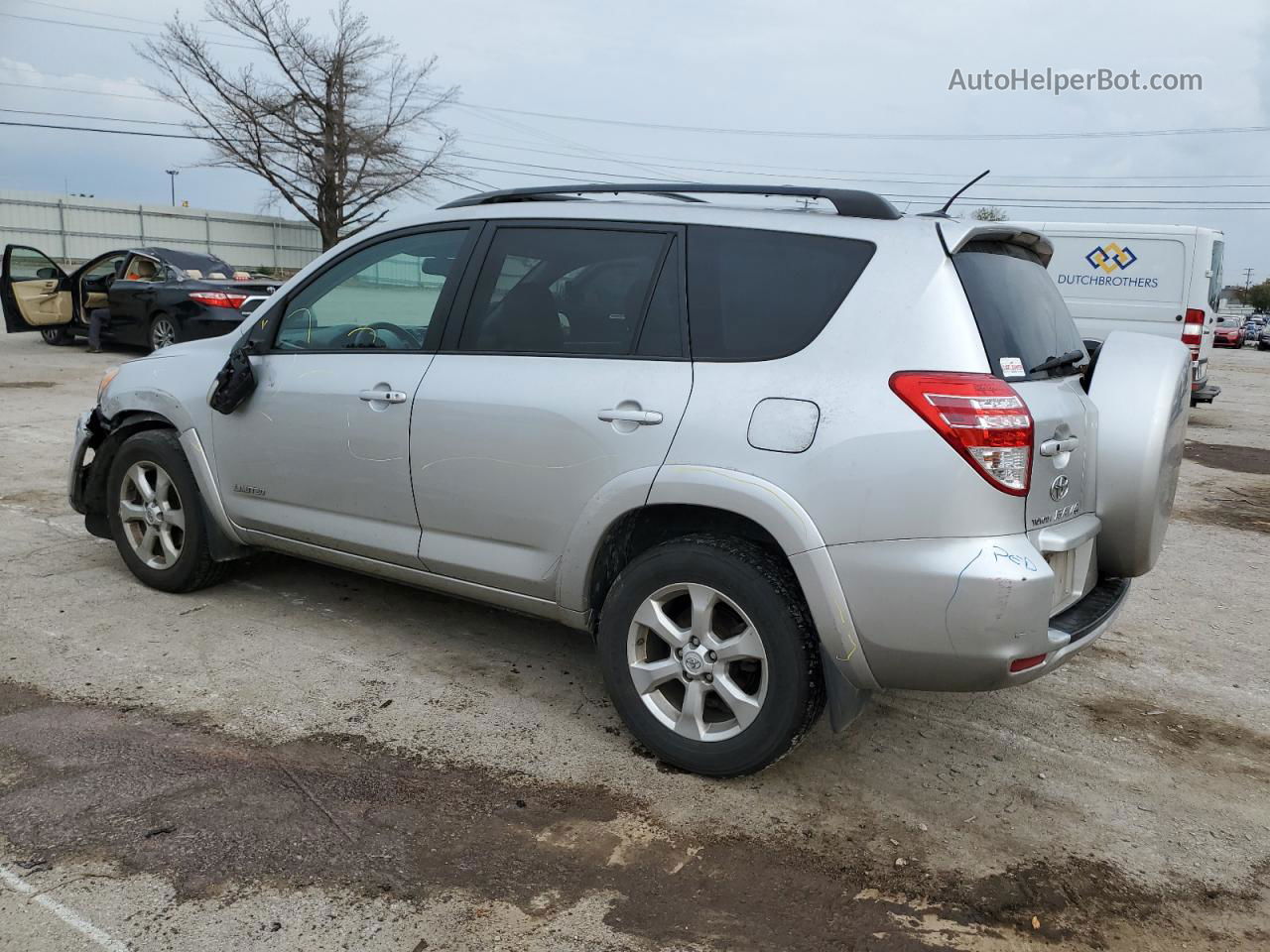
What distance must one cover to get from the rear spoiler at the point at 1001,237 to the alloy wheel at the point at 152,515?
3.44 m

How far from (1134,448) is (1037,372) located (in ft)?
1.54

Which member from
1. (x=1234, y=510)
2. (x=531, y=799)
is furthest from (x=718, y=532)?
(x=1234, y=510)

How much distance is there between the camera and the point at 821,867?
9.25ft

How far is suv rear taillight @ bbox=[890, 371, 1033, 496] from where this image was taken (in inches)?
109

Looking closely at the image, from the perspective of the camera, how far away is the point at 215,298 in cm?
1366

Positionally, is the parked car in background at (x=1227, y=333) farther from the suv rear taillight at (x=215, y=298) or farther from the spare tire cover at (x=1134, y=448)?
the spare tire cover at (x=1134, y=448)

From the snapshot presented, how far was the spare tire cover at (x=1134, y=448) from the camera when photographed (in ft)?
10.7

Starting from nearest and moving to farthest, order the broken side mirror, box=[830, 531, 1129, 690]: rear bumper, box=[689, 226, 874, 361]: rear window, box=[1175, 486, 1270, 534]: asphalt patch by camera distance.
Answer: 1. box=[830, 531, 1129, 690]: rear bumper
2. box=[689, 226, 874, 361]: rear window
3. the broken side mirror
4. box=[1175, 486, 1270, 534]: asphalt patch

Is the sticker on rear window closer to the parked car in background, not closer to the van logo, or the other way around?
the van logo

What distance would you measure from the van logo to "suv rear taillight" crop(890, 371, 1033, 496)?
11.4 m

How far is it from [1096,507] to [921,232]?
104 cm

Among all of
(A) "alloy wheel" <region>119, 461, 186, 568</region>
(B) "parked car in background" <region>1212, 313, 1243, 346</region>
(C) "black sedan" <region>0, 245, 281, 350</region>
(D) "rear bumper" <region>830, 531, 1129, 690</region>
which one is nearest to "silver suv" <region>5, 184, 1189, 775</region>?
(D) "rear bumper" <region>830, 531, 1129, 690</region>

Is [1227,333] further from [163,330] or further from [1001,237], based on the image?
[1001,237]

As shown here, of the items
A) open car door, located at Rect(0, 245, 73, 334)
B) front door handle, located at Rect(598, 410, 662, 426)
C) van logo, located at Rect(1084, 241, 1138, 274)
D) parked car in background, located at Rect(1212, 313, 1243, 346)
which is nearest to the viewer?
front door handle, located at Rect(598, 410, 662, 426)
